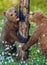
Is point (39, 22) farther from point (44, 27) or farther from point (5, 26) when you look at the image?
point (5, 26)

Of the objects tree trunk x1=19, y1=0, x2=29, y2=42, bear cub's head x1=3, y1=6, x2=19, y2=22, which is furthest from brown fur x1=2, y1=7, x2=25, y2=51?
tree trunk x1=19, y1=0, x2=29, y2=42

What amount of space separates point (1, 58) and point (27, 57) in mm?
475

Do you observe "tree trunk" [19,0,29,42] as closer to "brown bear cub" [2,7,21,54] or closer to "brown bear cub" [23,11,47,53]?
"brown bear cub" [2,7,21,54]

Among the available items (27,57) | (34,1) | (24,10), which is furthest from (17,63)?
(34,1)

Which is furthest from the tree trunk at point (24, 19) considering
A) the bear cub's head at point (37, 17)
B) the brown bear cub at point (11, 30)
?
the bear cub's head at point (37, 17)

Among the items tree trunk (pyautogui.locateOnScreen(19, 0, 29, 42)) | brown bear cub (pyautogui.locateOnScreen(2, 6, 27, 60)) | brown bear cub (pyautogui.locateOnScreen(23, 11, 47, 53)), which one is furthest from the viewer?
brown bear cub (pyautogui.locateOnScreen(2, 6, 27, 60))

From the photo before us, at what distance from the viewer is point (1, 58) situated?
25.8 feet

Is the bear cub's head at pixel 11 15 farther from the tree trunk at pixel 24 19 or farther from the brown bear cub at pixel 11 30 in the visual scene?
the tree trunk at pixel 24 19

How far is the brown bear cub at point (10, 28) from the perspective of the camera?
7.59 metres

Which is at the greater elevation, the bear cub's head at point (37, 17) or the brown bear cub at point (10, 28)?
the bear cub's head at point (37, 17)

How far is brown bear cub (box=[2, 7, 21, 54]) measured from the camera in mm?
7586

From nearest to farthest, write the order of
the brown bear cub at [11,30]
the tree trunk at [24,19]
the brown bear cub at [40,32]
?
the brown bear cub at [40,32] → the tree trunk at [24,19] → the brown bear cub at [11,30]

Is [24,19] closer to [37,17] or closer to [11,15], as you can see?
[11,15]

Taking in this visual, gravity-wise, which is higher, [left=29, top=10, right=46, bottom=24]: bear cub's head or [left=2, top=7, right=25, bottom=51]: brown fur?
[left=29, top=10, right=46, bottom=24]: bear cub's head
